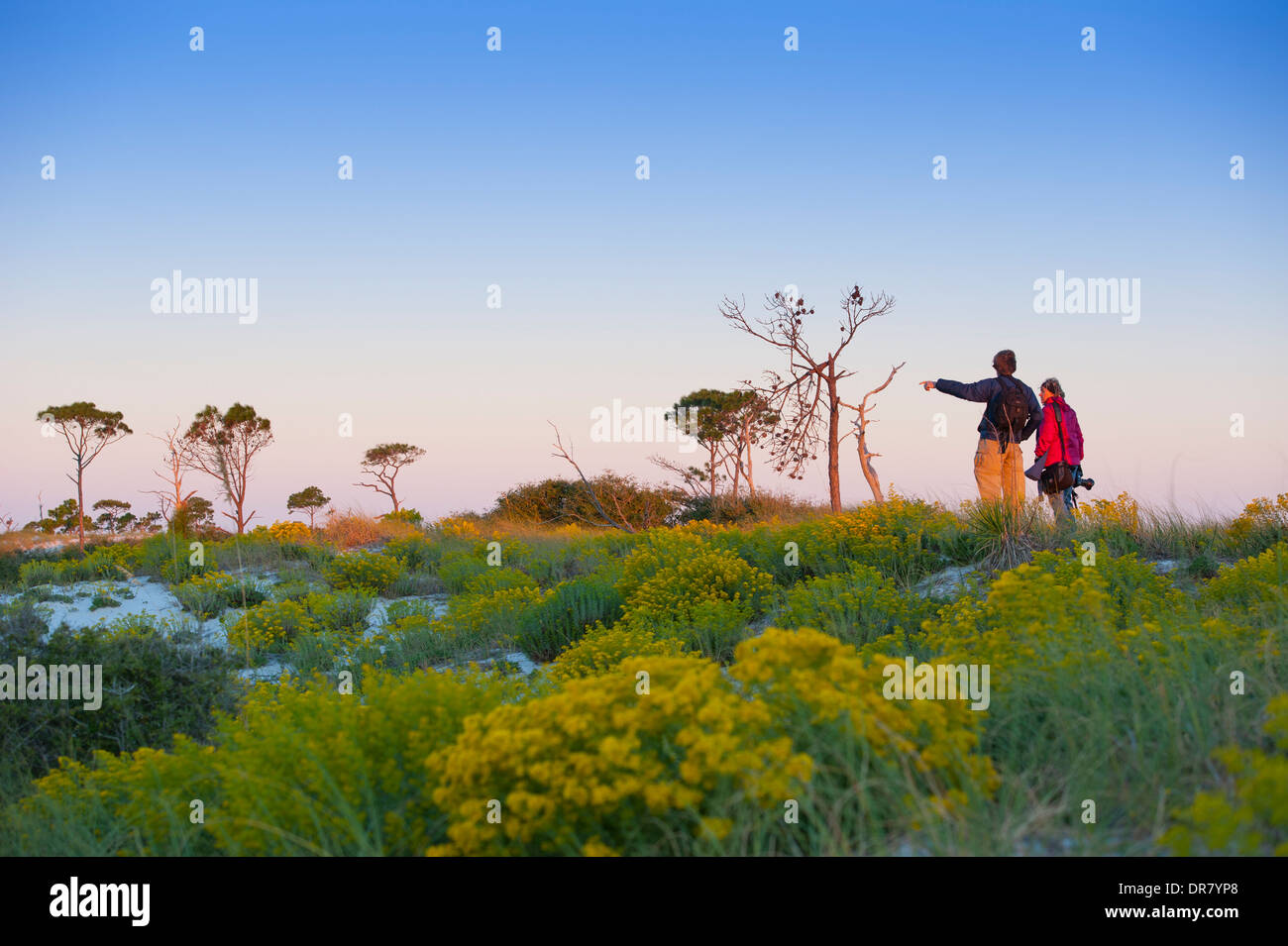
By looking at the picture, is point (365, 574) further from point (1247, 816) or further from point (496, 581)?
point (1247, 816)

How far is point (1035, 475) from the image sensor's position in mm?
10523

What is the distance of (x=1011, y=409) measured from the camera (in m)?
10.5

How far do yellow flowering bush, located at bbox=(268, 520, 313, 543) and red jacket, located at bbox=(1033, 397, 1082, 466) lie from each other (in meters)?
13.5

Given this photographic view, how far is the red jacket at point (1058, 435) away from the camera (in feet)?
33.9

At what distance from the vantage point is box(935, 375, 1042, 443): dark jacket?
34.7 ft

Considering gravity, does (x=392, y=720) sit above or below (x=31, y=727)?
above

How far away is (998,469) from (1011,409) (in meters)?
0.80

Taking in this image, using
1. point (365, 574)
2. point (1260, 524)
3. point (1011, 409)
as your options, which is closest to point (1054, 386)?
point (1011, 409)

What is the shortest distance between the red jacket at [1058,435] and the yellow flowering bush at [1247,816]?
8171 millimetres

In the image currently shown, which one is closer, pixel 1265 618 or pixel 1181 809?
pixel 1181 809

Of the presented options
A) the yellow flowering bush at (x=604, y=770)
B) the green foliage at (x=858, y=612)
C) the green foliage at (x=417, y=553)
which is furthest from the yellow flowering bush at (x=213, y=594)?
the yellow flowering bush at (x=604, y=770)
